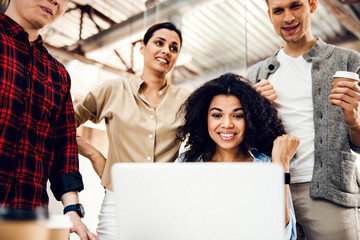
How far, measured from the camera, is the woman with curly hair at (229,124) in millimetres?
1765

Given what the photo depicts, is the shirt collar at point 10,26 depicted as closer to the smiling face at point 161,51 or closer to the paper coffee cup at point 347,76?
the smiling face at point 161,51

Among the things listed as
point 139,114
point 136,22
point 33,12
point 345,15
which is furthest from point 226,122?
point 345,15

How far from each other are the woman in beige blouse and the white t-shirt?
22.3 inches

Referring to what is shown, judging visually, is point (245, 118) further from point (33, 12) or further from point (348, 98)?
point (33, 12)

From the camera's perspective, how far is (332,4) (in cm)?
412

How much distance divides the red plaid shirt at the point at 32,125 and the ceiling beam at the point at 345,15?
3.50 metres

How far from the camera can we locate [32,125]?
57.7 inches

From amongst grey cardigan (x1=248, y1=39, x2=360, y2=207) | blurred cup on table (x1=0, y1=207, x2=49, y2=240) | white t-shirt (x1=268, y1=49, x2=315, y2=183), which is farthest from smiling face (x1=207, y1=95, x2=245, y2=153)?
blurred cup on table (x1=0, y1=207, x2=49, y2=240)

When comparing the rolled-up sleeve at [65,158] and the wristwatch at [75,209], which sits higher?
the rolled-up sleeve at [65,158]

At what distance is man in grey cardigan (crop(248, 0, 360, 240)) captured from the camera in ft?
5.41

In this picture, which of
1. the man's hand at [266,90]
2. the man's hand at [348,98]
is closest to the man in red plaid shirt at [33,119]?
the man's hand at [266,90]

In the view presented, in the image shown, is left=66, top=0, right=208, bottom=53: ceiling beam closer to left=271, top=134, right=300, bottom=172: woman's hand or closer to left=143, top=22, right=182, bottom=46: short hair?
left=143, top=22, right=182, bottom=46: short hair

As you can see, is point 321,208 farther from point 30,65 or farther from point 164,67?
point 30,65

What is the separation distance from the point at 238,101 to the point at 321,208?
25.0 inches
